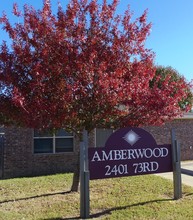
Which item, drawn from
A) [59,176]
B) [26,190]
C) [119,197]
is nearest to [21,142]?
[59,176]

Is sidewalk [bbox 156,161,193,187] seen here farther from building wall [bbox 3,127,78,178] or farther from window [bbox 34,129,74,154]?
building wall [bbox 3,127,78,178]

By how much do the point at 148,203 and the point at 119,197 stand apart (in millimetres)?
1002

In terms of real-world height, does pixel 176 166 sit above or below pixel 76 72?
below

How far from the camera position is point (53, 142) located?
1417cm

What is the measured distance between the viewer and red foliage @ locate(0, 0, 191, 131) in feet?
25.3

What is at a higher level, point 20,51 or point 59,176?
point 20,51

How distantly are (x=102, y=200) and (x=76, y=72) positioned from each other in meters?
3.28

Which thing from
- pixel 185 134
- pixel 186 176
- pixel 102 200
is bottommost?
pixel 102 200

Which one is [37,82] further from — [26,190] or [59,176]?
[59,176]

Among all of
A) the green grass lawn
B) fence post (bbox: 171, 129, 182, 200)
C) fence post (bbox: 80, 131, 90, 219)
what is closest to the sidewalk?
the green grass lawn

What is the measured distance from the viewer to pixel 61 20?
8156 mm

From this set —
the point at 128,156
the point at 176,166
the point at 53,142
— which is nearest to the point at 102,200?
the point at 128,156

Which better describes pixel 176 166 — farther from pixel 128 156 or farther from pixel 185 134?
pixel 185 134

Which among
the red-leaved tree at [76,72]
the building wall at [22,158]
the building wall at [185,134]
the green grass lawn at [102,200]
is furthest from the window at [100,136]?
the red-leaved tree at [76,72]
